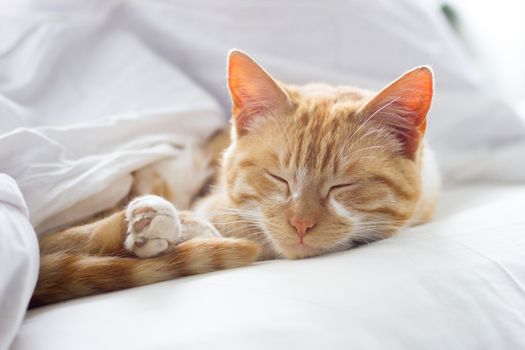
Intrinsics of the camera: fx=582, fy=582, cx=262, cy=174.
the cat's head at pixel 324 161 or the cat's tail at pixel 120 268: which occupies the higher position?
the cat's head at pixel 324 161

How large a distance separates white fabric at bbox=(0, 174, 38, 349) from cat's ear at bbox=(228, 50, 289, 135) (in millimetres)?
587

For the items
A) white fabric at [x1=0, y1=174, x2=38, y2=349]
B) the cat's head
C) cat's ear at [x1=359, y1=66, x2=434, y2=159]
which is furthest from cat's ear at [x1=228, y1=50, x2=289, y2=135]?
white fabric at [x1=0, y1=174, x2=38, y2=349]

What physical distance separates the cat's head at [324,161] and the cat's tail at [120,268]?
162 mm

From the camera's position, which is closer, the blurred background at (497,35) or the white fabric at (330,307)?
the white fabric at (330,307)

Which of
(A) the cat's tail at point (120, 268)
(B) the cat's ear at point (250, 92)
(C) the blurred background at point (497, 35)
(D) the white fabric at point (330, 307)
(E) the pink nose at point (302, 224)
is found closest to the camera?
(D) the white fabric at point (330, 307)

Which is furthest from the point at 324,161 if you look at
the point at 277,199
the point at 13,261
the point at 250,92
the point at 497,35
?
the point at 497,35

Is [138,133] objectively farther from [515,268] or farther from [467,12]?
[467,12]

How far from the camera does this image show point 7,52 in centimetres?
177

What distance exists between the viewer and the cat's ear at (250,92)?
55.2 inches

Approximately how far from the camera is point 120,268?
1182 mm

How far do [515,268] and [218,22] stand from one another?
130cm

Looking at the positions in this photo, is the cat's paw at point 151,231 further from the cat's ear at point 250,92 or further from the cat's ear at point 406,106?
the cat's ear at point 406,106

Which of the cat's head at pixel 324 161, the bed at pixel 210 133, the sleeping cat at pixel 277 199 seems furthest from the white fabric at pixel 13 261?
the cat's head at pixel 324 161

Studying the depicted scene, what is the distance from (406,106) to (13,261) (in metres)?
0.90
